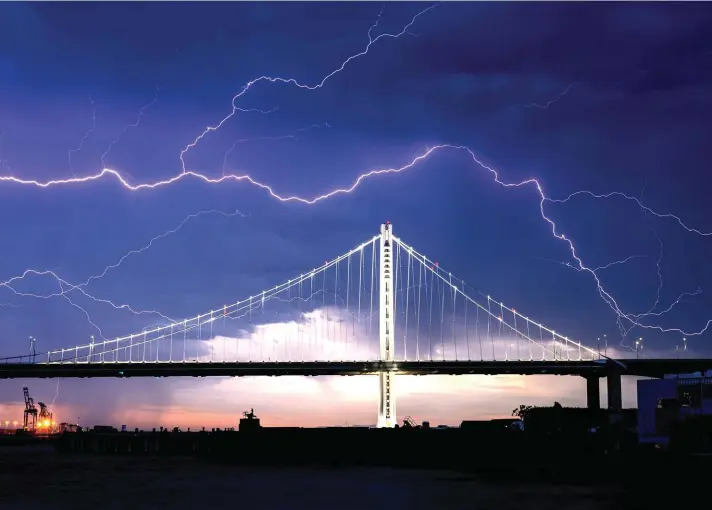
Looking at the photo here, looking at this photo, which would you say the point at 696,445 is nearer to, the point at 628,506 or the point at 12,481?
the point at 628,506

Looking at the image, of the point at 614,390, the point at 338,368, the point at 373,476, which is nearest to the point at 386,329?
the point at 338,368

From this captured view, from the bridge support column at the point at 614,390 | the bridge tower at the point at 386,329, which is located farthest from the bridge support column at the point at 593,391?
the bridge tower at the point at 386,329

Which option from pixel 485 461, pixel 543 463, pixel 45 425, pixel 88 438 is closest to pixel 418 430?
pixel 485 461

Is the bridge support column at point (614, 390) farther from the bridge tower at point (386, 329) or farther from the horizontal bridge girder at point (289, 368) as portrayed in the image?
the bridge tower at point (386, 329)

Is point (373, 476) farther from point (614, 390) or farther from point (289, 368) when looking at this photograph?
point (614, 390)

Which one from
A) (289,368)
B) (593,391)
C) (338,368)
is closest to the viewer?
(338,368)

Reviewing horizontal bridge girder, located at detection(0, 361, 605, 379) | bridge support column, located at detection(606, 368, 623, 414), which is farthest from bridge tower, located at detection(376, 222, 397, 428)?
bridge support column, located at detection(606, 368, 623, 414)
